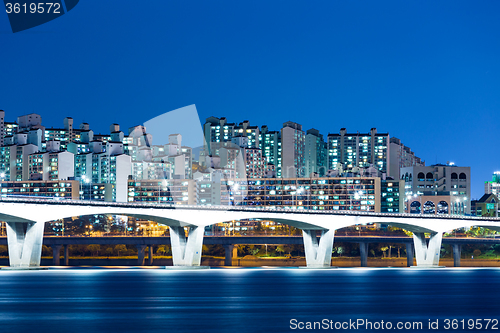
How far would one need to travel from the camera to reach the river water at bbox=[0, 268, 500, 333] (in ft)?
145

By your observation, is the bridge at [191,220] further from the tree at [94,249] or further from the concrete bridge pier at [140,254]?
the tree at [94,249]

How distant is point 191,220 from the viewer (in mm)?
109250

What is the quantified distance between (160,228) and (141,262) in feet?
110

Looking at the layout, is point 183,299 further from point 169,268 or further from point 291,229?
point 291,229

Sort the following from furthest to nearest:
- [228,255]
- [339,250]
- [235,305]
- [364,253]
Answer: [339,250], [364,253], [228,255], [235,305]

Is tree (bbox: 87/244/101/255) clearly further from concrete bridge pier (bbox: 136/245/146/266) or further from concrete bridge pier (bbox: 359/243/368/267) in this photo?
concrete bridge pier (bbox: 359/243/368/267)

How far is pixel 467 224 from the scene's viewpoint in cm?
13212

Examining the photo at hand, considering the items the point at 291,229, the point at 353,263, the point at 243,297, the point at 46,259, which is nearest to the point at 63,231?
the point at 46,259

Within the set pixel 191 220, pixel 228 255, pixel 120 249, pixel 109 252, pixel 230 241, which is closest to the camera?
pixel 191 220

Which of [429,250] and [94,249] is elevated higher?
[429,250]

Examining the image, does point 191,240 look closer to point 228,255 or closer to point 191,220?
point 191,220

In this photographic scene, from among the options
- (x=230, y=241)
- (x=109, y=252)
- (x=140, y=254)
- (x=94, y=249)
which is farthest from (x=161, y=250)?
(x=230, y=241)

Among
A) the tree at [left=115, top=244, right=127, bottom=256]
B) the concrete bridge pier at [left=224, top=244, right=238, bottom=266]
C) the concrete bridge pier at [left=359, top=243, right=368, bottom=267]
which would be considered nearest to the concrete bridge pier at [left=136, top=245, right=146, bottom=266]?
the concrete bridge pier at [left=224, top=244, right=238, bottom=266]

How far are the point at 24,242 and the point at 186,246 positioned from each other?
78.2ft
